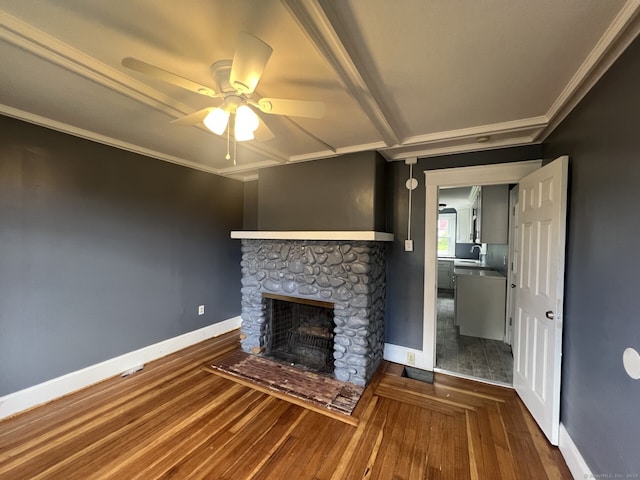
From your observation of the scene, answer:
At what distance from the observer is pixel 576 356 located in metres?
1.62

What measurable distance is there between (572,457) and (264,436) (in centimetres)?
197

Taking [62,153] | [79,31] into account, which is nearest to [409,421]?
[79,31]

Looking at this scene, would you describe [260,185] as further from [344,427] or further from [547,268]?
[547,268]

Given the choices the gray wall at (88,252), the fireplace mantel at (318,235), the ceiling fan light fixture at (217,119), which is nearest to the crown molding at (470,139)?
the fireplace mantel at (318,235)

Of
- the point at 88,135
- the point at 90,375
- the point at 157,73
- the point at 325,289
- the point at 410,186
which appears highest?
the point at 88,135

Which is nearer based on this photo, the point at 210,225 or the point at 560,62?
the point at 560,62

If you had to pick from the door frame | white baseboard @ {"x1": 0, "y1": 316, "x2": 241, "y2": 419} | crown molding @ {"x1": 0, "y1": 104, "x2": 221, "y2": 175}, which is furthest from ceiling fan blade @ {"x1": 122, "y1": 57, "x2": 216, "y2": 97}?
white baseboard @ {"x1": 0, "y1": 316, "x2": 241, "y2": 419}

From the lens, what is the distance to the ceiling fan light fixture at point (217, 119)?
1.39 metres

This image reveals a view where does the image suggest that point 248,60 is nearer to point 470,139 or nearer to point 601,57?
point 601,57

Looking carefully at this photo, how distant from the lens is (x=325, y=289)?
2.67 metres

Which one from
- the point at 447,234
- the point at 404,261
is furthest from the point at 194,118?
the point at 447,234

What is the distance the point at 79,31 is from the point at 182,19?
54 centimetres

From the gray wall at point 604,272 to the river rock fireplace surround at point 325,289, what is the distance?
1.41m

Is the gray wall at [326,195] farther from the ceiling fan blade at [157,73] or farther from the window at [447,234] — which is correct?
the window at [447,234]
